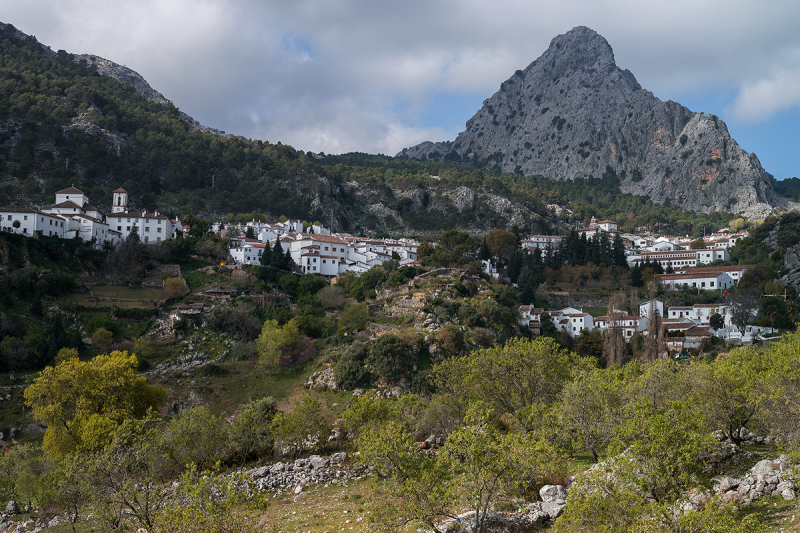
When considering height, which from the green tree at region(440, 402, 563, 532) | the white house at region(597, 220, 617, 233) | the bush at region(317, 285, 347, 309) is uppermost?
the white house at region(597, 220, 617, 233)

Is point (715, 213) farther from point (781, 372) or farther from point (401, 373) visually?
point (781, 372)

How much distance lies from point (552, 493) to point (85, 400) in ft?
95.7

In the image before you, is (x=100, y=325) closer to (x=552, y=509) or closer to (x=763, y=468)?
(x=552, y=509)

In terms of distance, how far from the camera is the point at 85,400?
33.3m

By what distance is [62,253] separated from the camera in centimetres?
6469

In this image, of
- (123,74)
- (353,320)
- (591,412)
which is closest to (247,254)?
(353,320)

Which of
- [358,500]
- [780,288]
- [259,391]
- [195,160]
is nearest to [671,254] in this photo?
[780,288]

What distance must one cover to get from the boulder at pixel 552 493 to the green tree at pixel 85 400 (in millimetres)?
Answer: 24357

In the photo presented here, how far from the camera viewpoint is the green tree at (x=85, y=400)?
31.4 m

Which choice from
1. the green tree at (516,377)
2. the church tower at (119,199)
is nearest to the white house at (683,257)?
the green tree at (516,377)

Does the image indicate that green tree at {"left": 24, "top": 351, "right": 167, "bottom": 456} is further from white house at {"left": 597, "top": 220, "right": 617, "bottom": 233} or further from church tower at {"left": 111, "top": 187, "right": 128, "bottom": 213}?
white house at {"left": 597, "top": 220, "right": 617, "bottom": 233}

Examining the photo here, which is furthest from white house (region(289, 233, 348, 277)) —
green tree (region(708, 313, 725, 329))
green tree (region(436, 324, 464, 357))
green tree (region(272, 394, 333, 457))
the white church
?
green tree (region(708, 313, 725, 329))

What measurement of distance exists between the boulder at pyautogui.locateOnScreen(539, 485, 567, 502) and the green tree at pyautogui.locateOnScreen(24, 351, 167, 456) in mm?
24357

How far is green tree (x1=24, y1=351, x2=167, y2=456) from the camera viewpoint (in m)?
31.4
